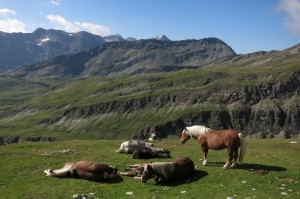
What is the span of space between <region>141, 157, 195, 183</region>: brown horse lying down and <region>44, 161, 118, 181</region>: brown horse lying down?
2488 millimetres

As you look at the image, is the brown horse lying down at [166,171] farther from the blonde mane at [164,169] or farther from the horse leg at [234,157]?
the horse leg at [234,157]

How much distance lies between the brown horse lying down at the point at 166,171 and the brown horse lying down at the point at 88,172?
2.49 m

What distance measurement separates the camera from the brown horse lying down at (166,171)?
24641 millimetres

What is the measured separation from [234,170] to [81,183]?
10.8 m

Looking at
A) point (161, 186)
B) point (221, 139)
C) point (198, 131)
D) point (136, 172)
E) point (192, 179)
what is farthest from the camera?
point (198, 131)

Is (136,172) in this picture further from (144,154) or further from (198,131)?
(198,131)

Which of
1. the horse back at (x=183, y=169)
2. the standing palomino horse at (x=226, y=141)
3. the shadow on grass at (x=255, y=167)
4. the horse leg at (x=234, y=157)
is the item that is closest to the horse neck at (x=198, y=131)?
the standing palomino horse at (x=226, y=141)

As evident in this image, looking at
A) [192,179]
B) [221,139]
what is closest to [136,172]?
[192,179]

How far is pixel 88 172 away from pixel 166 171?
206 inches

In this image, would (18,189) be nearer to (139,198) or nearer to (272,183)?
(139,198)

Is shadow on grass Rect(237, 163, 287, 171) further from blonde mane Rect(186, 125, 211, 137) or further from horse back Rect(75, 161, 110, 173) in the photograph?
horse back Rect(75, 161, 110, 173)

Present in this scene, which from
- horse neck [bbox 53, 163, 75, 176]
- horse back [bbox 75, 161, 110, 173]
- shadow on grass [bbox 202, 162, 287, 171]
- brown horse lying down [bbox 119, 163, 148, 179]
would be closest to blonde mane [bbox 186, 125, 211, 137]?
shadow on grass [bbox 202, 162, 287, 171]

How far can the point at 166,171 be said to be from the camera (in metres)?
24.8

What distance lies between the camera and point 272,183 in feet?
79.6
